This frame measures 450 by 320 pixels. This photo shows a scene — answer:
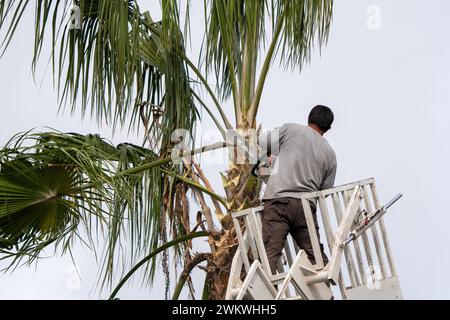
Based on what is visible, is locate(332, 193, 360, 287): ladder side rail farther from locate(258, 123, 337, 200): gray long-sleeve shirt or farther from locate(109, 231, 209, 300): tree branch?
locate(109, 231, 209, 300): tree branch

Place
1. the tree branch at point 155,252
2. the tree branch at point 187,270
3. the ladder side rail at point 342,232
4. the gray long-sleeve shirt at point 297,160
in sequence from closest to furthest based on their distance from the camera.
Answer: the ladder side rail at point 342,232 < the gray long-sleeve shirt at point 297,160 < the tree branch at point 155,252 < the tree branch at point 187,270

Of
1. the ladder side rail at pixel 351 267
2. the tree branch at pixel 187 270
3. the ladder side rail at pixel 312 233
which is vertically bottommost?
the ladder side rail at pixel 351 267

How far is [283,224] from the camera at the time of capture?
8047 mm

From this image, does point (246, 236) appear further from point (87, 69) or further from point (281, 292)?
point (87, 69)

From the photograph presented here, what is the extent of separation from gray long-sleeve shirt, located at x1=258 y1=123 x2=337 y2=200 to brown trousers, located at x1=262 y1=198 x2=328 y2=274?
73mm

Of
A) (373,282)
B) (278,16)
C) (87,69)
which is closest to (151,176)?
(87,69)

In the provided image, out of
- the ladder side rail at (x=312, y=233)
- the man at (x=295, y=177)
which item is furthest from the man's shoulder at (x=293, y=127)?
the ladder side rail at (x=312, y=233)

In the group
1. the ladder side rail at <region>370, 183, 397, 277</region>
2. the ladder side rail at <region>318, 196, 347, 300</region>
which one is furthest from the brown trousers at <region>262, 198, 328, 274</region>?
the ladder side rail at <region>370, 183, 397, 277</region>

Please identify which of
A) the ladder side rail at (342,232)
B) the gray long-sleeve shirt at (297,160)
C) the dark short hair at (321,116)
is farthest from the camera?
the dark short hair at (321,116)

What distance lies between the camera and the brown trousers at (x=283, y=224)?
26.2 feet

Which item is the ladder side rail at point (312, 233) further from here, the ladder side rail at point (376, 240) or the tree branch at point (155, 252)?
the tree branch at point (155, 252)

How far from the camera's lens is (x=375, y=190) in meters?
7.98

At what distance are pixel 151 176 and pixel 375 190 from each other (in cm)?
355

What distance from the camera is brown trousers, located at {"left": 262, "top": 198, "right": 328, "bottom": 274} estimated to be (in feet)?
26.2
